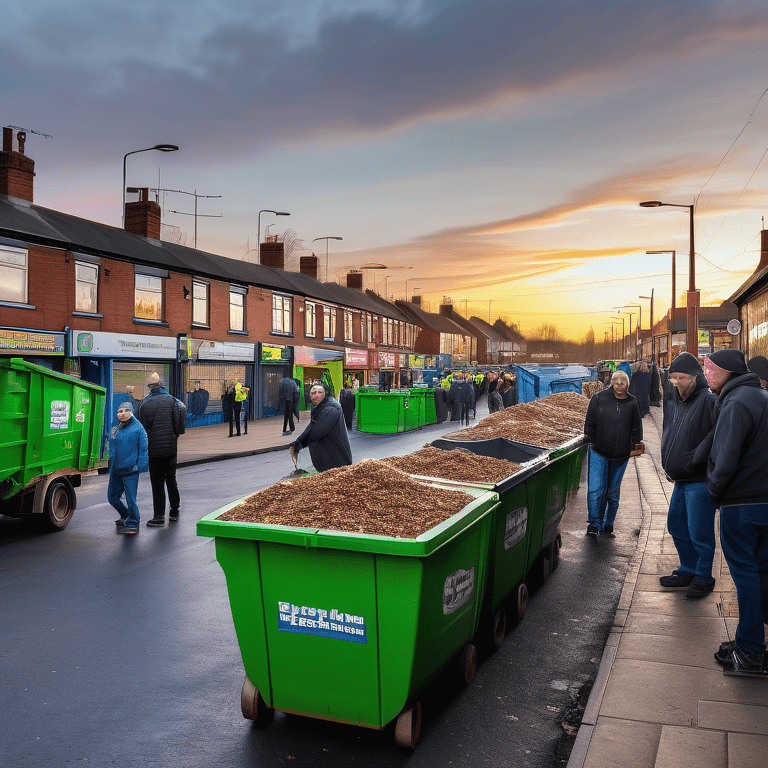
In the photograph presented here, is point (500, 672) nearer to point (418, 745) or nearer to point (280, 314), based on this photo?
point (418, 745)

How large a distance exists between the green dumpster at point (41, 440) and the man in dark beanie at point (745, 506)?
8.21 metres

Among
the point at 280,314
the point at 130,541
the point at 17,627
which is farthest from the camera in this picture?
the point at 280,314

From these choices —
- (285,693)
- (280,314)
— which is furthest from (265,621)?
(280,314)

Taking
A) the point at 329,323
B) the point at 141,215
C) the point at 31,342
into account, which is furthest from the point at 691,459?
the point at 329,323

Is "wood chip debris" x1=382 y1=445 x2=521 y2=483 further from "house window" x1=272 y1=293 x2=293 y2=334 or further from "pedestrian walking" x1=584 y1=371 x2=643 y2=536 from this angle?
"house window" x1=272 y1=293 x2=293 y2=334

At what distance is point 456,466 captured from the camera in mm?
5777

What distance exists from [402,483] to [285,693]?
4.70 feet

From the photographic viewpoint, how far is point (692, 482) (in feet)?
19.7

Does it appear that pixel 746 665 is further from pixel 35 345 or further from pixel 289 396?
pixel 289 396

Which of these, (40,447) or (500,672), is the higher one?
(40,447)

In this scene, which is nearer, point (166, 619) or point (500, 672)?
point (500, 672)

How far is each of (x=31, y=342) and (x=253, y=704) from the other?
1824 centimetres

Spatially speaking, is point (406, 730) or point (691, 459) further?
point (691, 459)

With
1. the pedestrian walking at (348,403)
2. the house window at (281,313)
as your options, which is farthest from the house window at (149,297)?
the house window at (281,313)
